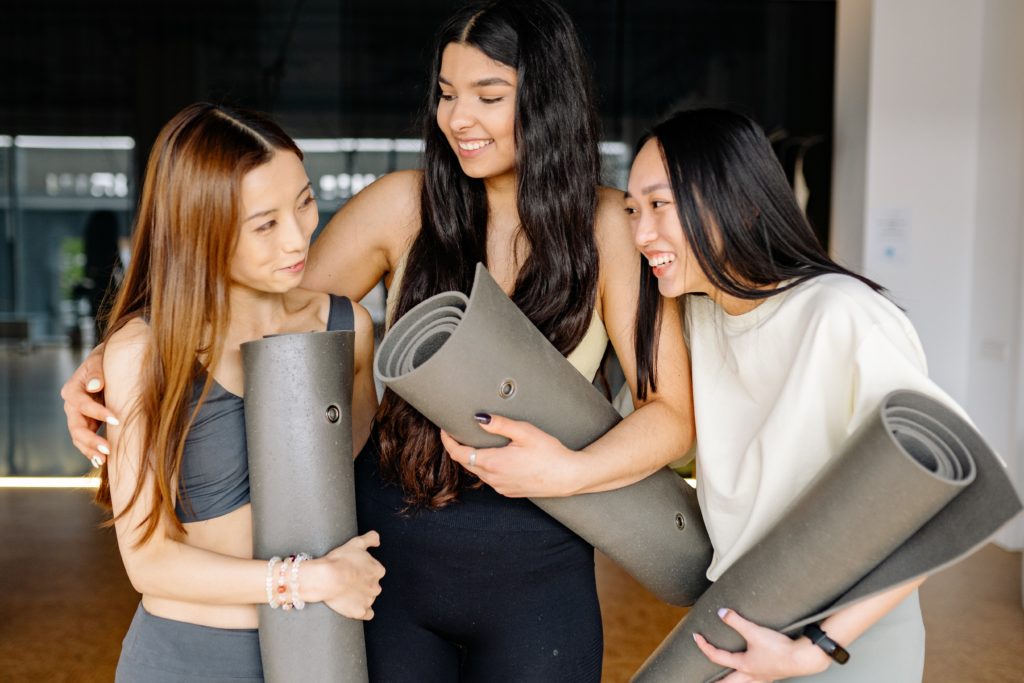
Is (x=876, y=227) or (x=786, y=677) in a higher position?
(x=876, y=227)

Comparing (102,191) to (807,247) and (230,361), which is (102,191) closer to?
(230,361)

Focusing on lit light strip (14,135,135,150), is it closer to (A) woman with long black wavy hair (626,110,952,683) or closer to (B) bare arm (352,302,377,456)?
(B) bare arm (352,302,377,456)

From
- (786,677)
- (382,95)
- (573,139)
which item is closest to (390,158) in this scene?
(382,95)

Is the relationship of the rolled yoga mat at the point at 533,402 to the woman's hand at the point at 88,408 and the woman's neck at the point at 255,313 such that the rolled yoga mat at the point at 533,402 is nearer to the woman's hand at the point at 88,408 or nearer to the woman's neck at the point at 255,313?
the woman's neck at the point at 255,313

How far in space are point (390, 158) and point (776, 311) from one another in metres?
5.03

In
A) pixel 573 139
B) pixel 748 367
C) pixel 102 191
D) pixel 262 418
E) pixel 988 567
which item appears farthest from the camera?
pixel 102 191

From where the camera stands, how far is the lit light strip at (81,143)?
5930 millimetres

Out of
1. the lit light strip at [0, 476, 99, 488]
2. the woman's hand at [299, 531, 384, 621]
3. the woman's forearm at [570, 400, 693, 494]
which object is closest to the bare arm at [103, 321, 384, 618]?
the woman's hand at [299, 531, 384, 621]

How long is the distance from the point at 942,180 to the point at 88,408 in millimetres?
4553

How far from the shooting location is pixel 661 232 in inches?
52.6

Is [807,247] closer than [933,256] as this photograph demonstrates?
Yes

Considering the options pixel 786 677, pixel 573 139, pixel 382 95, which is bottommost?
pixel 786 677

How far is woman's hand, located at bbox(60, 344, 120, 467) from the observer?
1.34m

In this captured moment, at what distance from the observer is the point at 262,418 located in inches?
48.1
